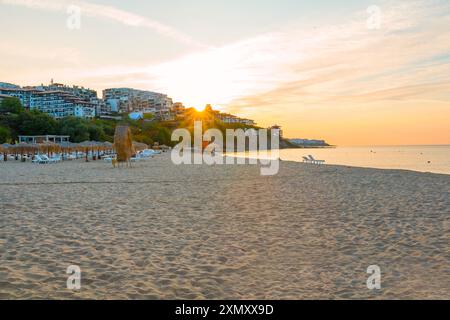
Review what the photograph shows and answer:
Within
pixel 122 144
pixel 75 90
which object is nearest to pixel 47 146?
pixel 122 144

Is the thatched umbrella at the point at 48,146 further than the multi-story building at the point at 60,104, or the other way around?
the multi-story building at the point at 60,104

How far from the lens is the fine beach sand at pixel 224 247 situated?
425cm

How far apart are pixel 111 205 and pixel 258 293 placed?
21.8 feet

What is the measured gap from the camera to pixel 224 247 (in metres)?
5.97

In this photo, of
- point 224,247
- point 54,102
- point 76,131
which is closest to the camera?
point 224,247

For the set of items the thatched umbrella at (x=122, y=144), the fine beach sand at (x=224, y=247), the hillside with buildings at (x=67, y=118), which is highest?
the hillside with buildings at (x=67, y=118)

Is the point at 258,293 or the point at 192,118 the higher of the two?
the point at 192,118

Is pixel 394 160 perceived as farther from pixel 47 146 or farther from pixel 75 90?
pixel 75 90

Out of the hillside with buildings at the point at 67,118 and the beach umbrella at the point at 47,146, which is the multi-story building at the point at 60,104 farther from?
the beach umbrella at the point at 47,146

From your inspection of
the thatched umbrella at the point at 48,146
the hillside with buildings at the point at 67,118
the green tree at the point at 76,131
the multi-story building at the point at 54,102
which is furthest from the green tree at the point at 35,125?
the multi-story building at the point at 54,102

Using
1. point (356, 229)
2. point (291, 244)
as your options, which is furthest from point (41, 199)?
point (356, 229)

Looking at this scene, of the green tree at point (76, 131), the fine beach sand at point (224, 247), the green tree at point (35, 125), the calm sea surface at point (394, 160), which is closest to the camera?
the fine beach sand at point (224, 247)
